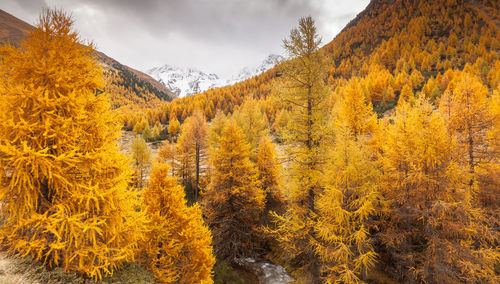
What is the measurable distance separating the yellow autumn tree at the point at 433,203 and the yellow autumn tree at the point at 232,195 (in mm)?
8465

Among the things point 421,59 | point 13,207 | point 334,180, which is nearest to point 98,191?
point 13,207

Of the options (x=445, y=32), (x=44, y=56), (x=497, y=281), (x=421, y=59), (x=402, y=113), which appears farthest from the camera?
(x=445, y=32)

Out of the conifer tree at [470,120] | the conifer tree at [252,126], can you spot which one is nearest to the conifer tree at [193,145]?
the conifer tree at [252,126]

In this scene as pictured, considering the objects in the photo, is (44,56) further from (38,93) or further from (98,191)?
(98,191)

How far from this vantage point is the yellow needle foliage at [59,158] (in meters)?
4.31

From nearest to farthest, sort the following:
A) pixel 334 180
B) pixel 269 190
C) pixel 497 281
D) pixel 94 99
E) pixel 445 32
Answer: pixel 94 99 → pixel 497 281 → pixel 334 180 → pixel 269 190 → pixel 445 32

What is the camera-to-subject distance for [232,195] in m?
14.5

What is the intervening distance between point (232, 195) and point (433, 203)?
11.3 m

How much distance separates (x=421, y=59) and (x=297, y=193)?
10571cm

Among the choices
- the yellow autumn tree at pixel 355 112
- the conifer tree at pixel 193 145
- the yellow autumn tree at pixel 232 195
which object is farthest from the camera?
the conifer tree at pixel 193 145

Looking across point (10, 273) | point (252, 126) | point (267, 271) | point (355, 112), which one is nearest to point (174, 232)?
point (10, 273)

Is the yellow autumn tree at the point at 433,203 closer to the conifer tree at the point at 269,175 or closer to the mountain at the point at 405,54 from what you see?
the mountain at the point at 405,54

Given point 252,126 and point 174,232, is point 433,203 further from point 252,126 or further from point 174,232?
point 252,126

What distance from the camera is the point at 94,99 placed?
17.8 feet
